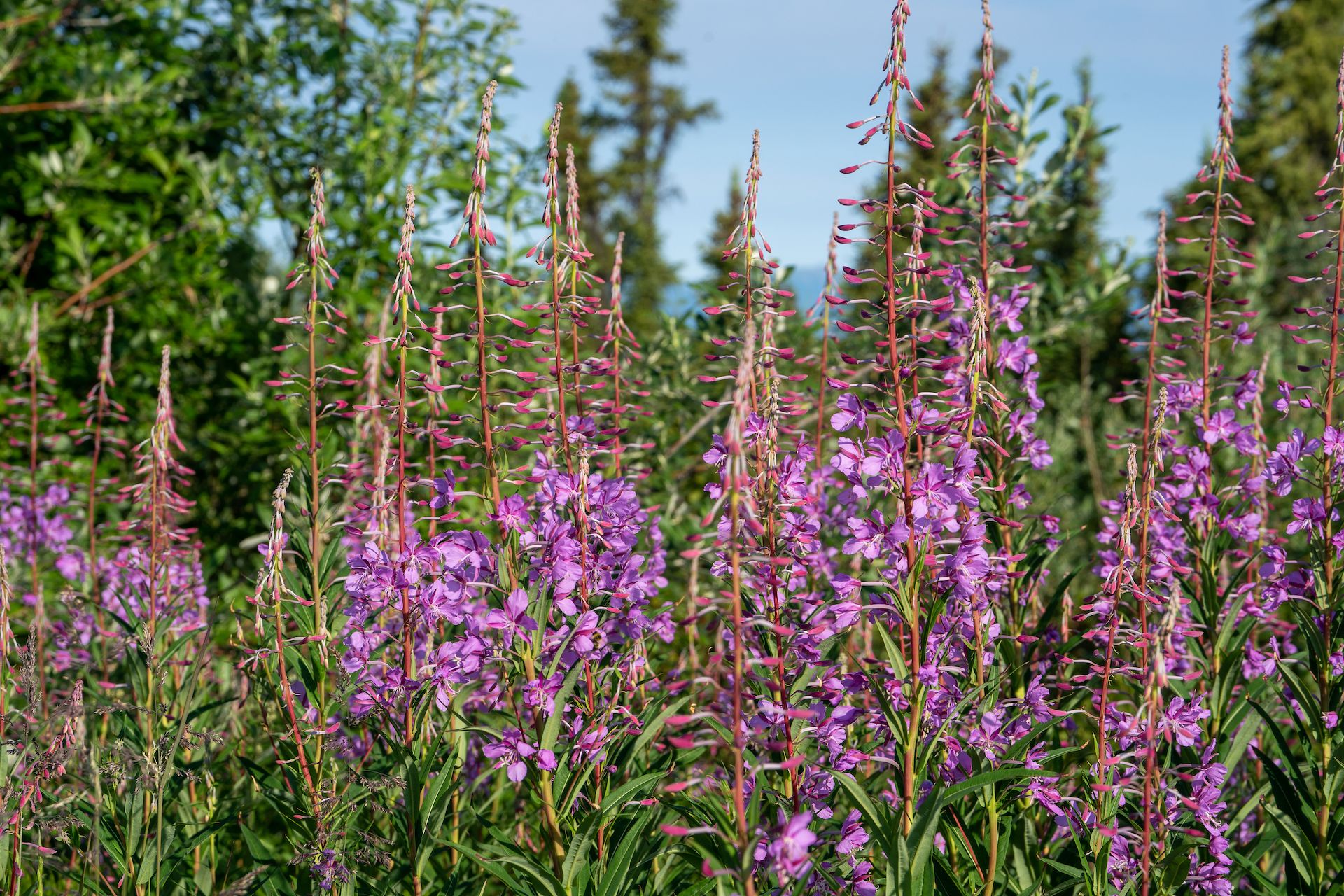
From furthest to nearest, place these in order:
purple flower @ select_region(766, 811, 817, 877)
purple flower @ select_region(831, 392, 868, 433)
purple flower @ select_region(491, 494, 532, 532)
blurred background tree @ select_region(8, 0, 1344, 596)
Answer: blurred background tree @ select_region(8, 0, 1344, 596)
purple flower @ select_region(491, 494, 532, 532)
purple flower @ select_region(831, 392, 868, 433)
purple flower @ select_region(766, 811, 817, 877)

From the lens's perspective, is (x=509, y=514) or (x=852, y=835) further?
(x=509, y=514)

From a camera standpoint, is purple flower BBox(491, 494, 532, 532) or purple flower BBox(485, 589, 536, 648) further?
purple flower BBox(491, 494, 532, 532)

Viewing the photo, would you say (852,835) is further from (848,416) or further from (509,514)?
(509,514)

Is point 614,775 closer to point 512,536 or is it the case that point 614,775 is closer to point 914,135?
point 512,536

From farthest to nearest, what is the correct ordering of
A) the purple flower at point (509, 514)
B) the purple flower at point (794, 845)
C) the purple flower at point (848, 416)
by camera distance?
the purple flower at point (509, 514), the purple flower at point (848, 416), the purple flower at point (794, 845)

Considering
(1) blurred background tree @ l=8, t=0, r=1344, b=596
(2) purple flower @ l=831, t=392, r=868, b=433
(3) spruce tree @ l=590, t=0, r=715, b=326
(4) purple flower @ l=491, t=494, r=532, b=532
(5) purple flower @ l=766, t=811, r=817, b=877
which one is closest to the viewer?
(5) purple flower @ l=766, t=811, r=817, b=877

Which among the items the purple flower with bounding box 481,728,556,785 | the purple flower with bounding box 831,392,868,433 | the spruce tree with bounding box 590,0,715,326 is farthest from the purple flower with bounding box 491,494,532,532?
the spruce tree with bounding box 590,0,715,326

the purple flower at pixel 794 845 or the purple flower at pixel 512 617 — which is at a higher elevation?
the purple flower at pixel 512 617

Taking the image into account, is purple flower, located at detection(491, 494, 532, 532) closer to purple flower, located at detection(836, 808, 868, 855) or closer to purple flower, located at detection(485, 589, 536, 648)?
purple flower, located at detection(485, 589, 536, 648)

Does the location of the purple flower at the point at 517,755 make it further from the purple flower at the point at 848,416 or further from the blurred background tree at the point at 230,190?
the blurred background tree at the point at 230,190

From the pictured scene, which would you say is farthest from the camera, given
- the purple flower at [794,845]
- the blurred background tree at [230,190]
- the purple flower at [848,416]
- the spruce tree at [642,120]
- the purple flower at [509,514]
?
the spruce tree at [642,120]

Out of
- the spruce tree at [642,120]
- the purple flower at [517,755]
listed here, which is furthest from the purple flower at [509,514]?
the spruce tree at [642,120]

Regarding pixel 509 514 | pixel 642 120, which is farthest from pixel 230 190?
pixel 642 120

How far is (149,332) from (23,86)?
6.27ft
